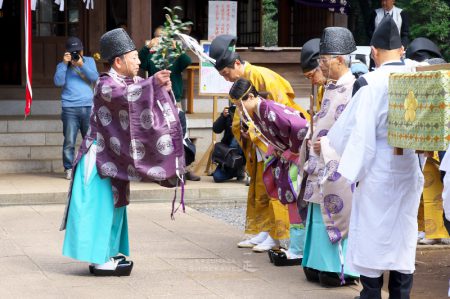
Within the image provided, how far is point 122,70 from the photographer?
7.17 metres

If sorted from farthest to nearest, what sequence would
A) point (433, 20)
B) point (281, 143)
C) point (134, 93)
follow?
point (433, 20) < point (281, 143) < point (134, 93)

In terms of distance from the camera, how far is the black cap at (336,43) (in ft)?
22.0

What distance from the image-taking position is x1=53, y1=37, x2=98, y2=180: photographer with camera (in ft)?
41.3

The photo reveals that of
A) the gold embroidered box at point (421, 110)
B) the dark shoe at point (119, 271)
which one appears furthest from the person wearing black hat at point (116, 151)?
the gold embroidered box at point (421, 110)

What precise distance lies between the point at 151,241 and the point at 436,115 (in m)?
4.00

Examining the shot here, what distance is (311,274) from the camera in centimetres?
702

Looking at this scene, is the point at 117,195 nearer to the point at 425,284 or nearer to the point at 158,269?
the point at 158,269

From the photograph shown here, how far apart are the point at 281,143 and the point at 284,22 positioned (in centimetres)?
1097

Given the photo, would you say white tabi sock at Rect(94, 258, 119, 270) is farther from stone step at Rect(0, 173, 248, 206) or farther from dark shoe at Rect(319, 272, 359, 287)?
stone step at Rect(0, 173, 248, 206)

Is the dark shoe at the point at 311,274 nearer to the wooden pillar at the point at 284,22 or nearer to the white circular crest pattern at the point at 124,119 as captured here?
the white circular crest pattern at the point at 124,119

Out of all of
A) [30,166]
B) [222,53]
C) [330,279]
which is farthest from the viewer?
[30,166]

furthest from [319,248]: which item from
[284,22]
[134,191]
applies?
[284,22]

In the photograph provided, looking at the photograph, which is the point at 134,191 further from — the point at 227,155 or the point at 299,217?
the point at 299,217

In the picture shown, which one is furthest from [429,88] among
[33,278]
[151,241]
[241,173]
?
[241,173]
